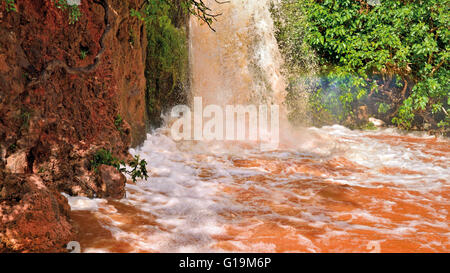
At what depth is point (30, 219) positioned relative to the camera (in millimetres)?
2668

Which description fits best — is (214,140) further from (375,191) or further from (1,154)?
(1,154)

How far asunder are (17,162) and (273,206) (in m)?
2.57

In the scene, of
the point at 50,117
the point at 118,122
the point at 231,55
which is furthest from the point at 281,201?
the point at 231,55

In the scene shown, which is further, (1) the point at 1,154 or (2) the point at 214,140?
(2) the point at 214,140

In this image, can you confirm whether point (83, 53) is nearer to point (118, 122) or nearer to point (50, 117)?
point (50, 117)

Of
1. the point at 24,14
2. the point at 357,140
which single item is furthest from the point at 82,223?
the point at 357,140

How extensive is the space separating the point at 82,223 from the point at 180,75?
6.88 m

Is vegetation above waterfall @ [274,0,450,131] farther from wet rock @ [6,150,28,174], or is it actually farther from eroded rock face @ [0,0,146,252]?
wet rock @ [6,150,28,174]

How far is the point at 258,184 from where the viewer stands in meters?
5.15

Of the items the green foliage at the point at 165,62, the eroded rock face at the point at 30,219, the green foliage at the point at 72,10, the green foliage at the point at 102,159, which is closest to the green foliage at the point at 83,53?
the green foliage at the point at 72,10

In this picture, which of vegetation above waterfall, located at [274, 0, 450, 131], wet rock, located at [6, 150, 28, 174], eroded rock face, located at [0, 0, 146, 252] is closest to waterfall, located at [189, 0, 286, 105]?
vegetation above waterfall, located at [274, 0, 450, 131]

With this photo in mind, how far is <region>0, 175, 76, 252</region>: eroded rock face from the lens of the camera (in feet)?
8.38

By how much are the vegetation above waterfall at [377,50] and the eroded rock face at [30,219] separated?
882 centimetres

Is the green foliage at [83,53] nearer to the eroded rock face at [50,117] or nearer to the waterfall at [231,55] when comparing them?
the eroded rock face at [50,117]
